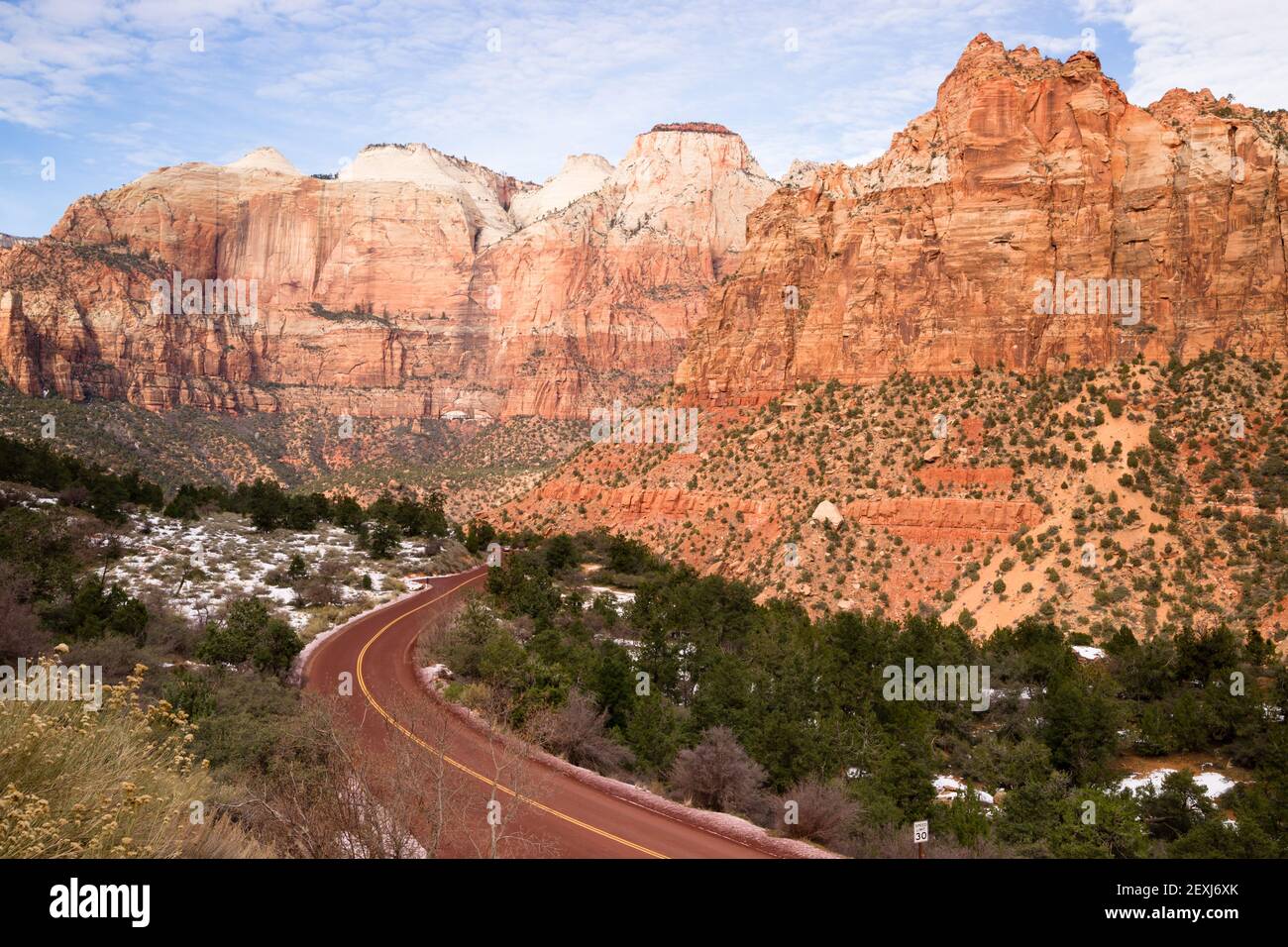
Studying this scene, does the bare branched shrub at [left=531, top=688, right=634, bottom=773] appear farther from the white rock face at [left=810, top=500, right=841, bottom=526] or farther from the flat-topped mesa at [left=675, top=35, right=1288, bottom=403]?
the flat-topped mesa at [left=675, top=35, right=1288, bottom=403]

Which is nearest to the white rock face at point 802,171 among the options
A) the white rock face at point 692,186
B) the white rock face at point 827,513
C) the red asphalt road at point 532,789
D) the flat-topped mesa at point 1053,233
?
the white rock face at point 692,186

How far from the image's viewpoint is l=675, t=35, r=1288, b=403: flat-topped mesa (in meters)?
49.2

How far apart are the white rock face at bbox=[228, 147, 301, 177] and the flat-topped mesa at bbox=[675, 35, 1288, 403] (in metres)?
161

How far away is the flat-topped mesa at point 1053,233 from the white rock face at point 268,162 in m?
161

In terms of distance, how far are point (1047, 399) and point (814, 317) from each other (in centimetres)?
1859

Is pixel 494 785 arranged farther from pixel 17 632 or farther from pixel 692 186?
pixel 692 186

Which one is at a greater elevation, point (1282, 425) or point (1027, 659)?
point (1282, 425)

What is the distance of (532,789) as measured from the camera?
15.6 metres

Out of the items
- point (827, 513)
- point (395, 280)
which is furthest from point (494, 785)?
point (395, 280)

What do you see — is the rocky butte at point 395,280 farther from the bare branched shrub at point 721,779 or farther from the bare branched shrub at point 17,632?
the bare branched shrub at point 721,779

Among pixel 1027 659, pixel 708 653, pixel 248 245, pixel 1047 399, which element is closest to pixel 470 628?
pixel 708 653

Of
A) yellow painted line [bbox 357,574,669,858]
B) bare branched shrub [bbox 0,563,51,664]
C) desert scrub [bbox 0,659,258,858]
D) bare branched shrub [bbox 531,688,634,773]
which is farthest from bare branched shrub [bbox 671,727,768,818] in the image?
bare branched shrub [bbox 0,563,51,664]
